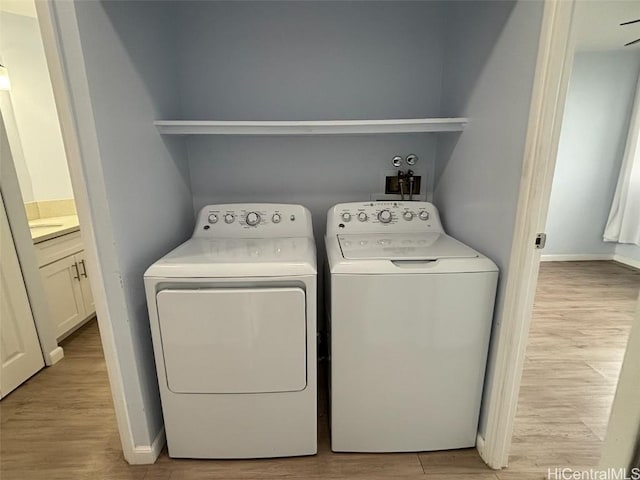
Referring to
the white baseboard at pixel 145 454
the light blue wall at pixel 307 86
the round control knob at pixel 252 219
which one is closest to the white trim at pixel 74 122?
the white baseboard at pixel 145 454

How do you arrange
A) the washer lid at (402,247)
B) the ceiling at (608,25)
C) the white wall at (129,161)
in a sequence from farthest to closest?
the ceiling at (608,25), the washer lid at (402,247), the white wall at (129,161)

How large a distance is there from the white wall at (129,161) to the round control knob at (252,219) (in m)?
0.38

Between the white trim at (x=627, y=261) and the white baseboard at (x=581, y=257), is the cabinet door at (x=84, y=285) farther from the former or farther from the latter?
the white trim at (x=627, y=261)

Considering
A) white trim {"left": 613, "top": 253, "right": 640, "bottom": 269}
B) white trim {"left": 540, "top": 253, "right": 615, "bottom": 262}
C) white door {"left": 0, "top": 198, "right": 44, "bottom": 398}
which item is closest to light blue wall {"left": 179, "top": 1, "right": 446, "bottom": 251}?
white door {"left": 0, "top": 198, "right": 44, "bottom": 398}

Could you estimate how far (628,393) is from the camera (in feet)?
2.58

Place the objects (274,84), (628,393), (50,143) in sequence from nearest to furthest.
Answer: (628,393), (274,84), (50,143)

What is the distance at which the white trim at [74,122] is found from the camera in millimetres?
993

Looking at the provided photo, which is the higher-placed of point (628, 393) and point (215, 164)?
point (215, 164)

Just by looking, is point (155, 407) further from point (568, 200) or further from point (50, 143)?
point (568, 200)

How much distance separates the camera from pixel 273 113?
184cm

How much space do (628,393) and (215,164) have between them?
1.93 m

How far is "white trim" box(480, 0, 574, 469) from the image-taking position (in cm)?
101

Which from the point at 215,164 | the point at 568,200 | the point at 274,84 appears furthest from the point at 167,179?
the point at 568,200

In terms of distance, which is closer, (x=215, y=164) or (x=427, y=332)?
(x=427, y=332)
